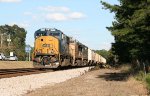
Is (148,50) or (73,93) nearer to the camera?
(73,93)

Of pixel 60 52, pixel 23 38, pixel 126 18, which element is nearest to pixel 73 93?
pixel 126 18

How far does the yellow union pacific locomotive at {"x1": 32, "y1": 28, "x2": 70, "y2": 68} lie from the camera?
41438 millimetres

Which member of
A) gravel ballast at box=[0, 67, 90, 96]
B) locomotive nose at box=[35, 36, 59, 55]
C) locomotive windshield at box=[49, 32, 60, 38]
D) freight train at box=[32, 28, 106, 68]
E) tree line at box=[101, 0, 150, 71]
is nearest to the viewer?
gravel ballast at box=[0, 67, 90, 96]

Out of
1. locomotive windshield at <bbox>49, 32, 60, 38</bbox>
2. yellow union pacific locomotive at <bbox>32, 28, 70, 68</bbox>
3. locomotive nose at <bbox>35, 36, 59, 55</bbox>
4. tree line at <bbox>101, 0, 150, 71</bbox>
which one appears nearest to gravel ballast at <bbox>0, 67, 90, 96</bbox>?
tree line at <bbox>101, 0, 150, 71</bbox>

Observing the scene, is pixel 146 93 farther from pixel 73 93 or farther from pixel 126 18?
pixel 126 18

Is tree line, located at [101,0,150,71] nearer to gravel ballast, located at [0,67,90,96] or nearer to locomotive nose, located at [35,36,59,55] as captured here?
gravel ballast, located at [0,67,90,96]

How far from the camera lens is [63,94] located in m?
16.5

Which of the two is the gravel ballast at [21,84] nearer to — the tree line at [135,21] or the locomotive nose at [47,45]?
the tree line at [135,21]

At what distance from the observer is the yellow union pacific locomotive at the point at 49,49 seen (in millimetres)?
41438

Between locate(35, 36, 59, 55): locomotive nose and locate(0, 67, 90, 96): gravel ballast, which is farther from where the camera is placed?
locate(35, 36, 59, 55): locomotive nose

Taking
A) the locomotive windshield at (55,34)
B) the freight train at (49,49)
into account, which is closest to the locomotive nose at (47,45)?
the freight train at (49,49)

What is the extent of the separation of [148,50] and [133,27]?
9.70 feet

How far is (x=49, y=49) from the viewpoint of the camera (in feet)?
139

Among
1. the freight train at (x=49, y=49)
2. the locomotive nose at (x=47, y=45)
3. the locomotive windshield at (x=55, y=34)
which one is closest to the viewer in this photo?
the freight train at (x=49, y=49)
